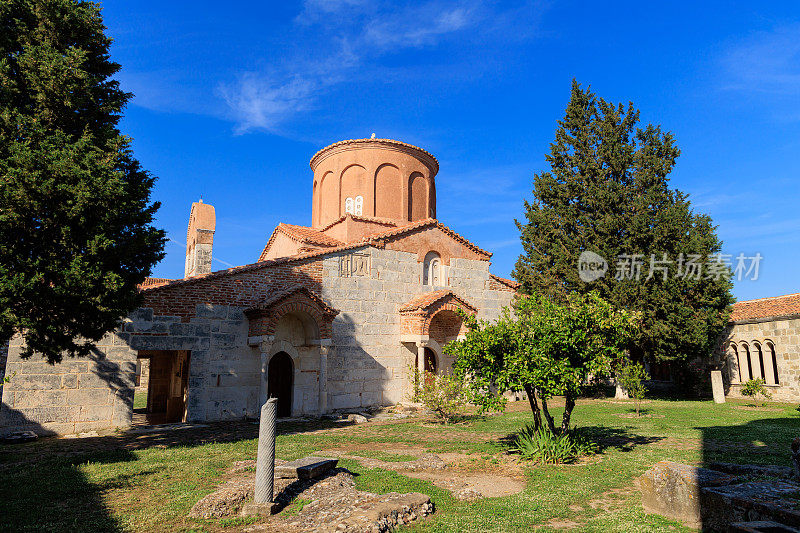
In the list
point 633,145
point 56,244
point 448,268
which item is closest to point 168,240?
point 56,244

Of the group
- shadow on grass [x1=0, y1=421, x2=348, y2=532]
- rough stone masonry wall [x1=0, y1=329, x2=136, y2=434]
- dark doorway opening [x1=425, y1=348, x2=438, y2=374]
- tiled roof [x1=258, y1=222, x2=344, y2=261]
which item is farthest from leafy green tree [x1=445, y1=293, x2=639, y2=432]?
tiled roof [x1=258, y1=222, x2=344, y2=261]

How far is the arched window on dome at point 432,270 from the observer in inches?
694

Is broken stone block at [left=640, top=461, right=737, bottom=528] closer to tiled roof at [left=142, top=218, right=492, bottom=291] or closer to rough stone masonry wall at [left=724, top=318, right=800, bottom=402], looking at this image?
tiled roof at [left=142, top=218, right=492, bottom=291]

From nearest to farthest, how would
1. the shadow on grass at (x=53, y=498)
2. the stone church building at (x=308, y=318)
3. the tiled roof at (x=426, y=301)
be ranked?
the shadow on grass at (x=53, y=498), the stone church building at (x=308, y=318), the tiled roof at (x=426, y=301)

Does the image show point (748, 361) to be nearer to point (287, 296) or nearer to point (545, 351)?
point (545, 351)

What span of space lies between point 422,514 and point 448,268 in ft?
42.9

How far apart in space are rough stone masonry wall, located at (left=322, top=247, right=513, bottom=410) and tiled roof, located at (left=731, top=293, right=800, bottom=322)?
1321cm

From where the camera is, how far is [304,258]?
14.6 meters

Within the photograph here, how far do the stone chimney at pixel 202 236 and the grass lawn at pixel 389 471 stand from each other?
29.2 ft

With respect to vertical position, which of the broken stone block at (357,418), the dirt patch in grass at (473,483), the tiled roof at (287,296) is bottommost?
the broken stone block at (357,418)

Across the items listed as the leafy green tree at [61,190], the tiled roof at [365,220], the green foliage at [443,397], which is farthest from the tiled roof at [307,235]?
the leafy green tree at [61,190]

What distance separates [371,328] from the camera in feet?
51.8

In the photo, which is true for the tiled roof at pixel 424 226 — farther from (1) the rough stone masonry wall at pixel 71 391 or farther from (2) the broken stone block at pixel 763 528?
(2) the broken stone block at pixel 763 528

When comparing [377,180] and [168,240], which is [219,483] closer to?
[168,240]
